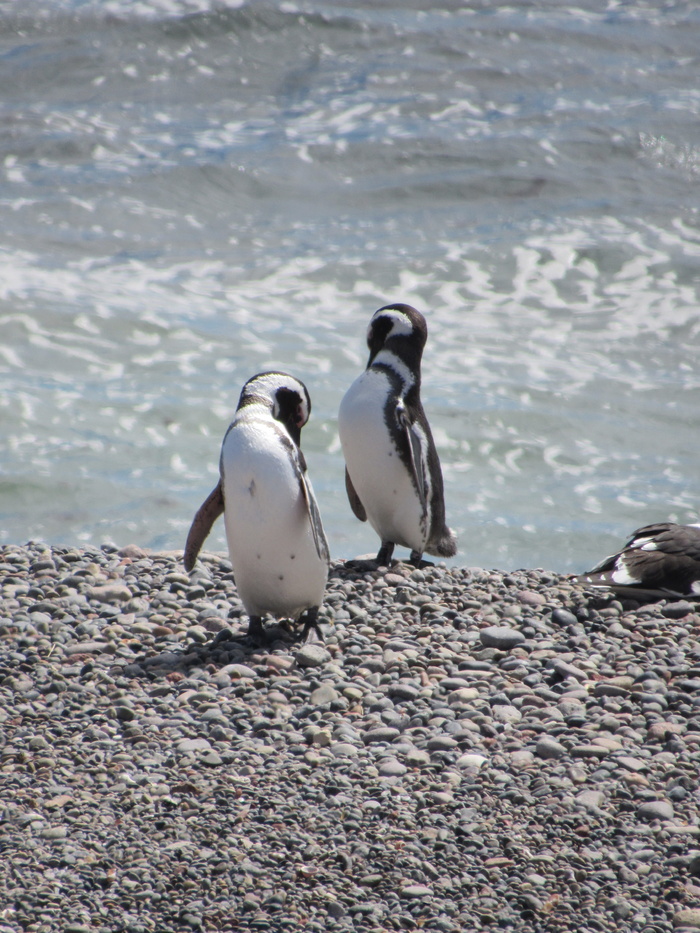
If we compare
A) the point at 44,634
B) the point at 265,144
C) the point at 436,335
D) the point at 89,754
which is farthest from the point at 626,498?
the point at 265,144

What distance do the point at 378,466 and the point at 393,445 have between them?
0.13 m

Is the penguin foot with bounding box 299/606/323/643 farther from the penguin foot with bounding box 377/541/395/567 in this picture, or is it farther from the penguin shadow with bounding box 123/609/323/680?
the penguin foot with bounding box 377/541/395/567

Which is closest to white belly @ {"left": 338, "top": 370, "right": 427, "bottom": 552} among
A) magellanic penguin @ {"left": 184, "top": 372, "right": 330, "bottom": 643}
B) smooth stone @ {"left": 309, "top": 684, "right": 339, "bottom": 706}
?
magellanic penguin @ {"left": 184, "top": 372, "right": 330, "bottom": 643}

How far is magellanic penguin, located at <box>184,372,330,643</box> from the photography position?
12.8 feet

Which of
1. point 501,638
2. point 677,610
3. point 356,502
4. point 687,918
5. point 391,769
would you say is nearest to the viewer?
point 687,918

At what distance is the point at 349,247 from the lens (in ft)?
39.2

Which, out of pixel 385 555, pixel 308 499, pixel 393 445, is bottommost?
pixel 385 555

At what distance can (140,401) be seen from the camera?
8891mm

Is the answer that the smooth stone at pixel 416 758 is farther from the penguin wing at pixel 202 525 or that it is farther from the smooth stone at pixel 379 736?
the penguin wing at pixel 202 525

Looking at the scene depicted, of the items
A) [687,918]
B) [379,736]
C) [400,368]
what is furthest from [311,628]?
[687,918]

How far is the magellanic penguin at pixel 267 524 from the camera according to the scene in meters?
3.89

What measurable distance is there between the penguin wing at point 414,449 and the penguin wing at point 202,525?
4.15 feet

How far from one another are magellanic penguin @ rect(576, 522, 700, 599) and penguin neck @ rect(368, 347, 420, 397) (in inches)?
51.9

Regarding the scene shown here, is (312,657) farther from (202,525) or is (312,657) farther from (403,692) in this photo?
(202,525)
